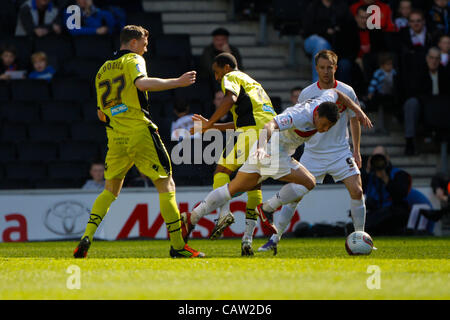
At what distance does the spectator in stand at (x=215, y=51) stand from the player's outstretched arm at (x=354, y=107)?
5352 mm

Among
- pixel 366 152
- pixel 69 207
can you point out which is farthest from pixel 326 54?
pixel 366 152

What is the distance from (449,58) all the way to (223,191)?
26.8ft

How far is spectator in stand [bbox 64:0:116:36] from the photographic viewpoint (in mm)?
16000

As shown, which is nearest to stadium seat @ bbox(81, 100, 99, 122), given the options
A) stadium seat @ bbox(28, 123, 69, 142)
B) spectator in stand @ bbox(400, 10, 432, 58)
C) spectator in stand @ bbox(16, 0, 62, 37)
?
stadium seat @ bbox(28, 123, 69, 142)

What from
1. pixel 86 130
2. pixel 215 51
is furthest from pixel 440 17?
pixel 86 130

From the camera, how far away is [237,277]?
6.32 m

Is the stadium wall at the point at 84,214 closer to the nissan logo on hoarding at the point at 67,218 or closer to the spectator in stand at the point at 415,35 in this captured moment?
the nissan logo on hoarding at the point at 67,218

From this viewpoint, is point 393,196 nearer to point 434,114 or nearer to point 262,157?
point 434,114

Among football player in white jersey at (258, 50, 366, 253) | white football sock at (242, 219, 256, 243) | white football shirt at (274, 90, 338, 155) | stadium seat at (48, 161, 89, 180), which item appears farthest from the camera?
Result: stadium seat at (48, 161, 89, 180)

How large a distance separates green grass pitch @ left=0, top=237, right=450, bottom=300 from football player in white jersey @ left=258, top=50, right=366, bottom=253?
1.50ft

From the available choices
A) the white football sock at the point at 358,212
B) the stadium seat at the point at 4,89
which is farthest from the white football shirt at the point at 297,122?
the stadium seat at the point at 4,89

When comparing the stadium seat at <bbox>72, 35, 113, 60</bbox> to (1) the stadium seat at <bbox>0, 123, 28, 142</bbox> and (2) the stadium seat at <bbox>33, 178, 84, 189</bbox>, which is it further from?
(2) the stadium seat at <bbox>33, 178, 84, 189</bbox>

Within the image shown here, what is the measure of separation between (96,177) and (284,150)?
5.39 meters
